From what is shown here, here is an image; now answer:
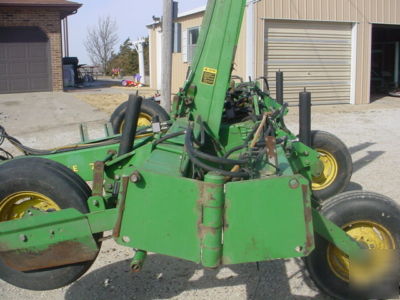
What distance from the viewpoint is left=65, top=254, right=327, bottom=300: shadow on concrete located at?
382 centimetres

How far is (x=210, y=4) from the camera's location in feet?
14.3

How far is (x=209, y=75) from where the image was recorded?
4324mm

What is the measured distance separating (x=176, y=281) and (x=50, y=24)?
1949 cm

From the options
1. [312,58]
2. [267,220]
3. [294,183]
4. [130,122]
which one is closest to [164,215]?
[267,220]

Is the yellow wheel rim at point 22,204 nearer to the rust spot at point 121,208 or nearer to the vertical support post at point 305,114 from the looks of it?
the rust spot at point 121,208

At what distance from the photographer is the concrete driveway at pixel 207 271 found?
3.85 meters

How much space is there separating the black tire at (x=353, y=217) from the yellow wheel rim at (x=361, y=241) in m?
0.01

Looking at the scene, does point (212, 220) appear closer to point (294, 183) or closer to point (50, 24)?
point (294, 183)

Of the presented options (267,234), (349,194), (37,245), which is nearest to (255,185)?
(267,234)

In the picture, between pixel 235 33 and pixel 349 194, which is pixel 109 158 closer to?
pixel 235 33

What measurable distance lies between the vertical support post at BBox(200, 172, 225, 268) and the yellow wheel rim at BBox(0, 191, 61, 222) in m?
1.10

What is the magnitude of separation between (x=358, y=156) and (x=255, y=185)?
247 inches

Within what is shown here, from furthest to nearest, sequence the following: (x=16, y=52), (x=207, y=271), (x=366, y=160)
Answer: (x=16, y=52), (x=366, y=160), (x=207, y=271)

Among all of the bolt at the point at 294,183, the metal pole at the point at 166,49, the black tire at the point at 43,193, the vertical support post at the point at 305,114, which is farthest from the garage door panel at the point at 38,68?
the bolt at the point at 294,183
